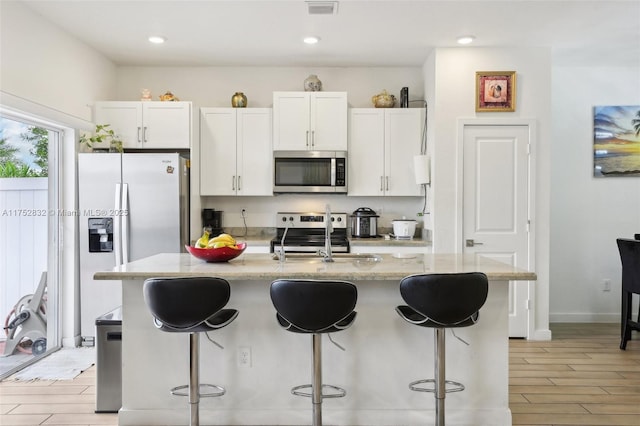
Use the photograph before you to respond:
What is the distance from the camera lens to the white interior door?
176 inches

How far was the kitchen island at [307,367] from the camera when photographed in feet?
9.01

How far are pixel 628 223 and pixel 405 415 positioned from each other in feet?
12.6

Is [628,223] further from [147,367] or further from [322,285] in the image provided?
[147,367]

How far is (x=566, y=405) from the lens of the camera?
3074 millimetres

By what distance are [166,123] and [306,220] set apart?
65.2 inches

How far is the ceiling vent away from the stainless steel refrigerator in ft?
5.61

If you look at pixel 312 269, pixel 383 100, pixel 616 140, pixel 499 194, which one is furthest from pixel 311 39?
pixel 616 140

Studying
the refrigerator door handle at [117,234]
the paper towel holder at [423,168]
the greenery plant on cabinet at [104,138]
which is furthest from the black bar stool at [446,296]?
the greenery plant on cabinet at [104,138]

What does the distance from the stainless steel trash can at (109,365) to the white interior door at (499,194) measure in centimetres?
301

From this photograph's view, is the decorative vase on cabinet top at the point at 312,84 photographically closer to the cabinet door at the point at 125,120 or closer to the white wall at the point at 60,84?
the cabinet door at the point at 125,120

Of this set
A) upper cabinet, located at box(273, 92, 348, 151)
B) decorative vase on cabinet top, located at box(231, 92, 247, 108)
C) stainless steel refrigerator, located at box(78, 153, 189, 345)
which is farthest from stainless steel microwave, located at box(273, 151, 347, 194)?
stainless steel refrigerator, located at box(78, 153, 189, 345)

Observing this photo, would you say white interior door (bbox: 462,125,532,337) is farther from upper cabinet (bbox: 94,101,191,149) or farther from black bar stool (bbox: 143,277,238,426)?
black bar stool (bbox: 143,277,238,426)

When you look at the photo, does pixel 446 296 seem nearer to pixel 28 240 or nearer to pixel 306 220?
pixel 306 220

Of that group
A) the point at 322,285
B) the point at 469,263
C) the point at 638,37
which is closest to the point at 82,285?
the point at 322,285
